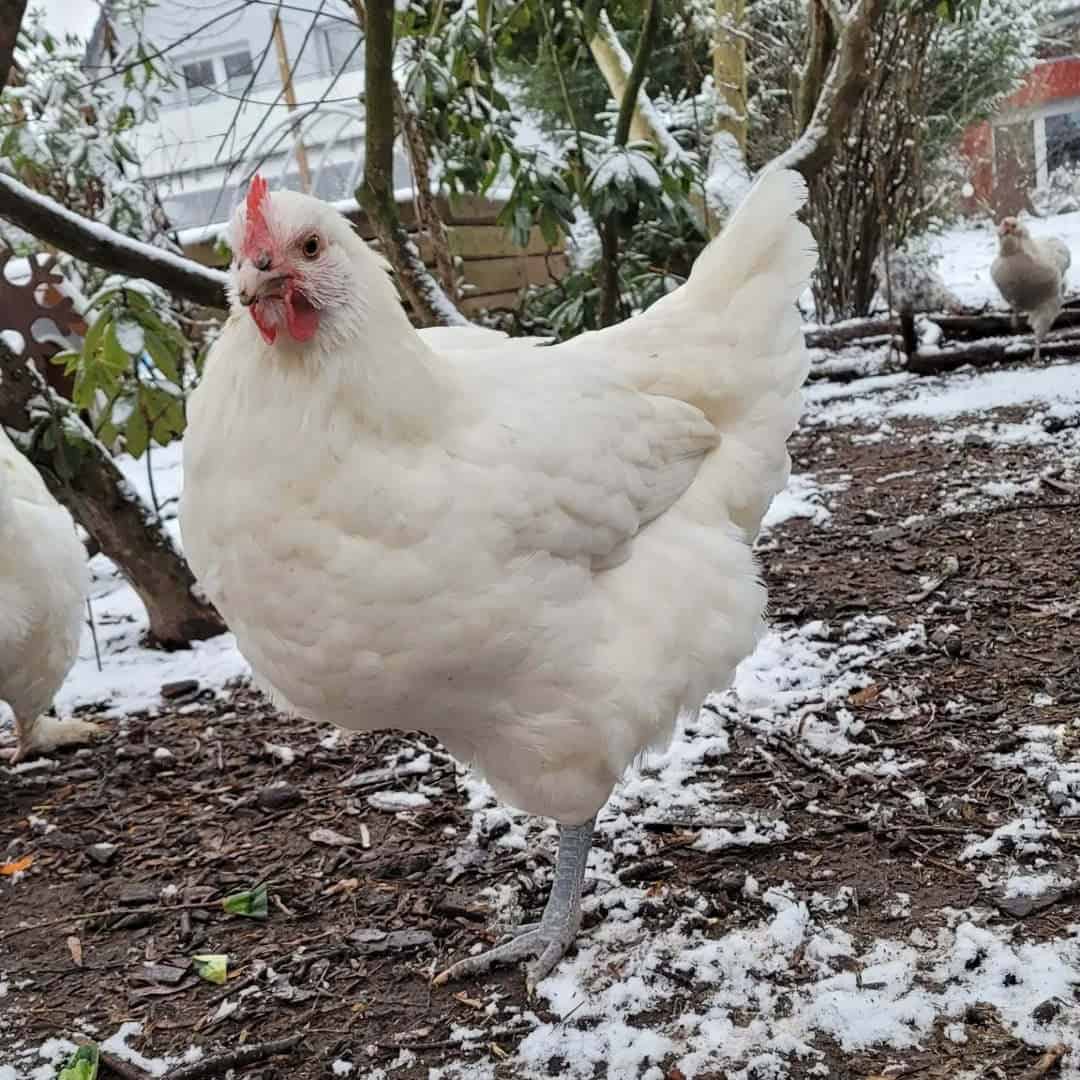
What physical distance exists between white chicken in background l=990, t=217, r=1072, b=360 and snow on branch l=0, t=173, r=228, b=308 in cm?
512

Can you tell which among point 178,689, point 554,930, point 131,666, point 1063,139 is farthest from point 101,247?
point 1063,139

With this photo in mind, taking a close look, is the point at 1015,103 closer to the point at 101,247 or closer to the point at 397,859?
the point at 101,247

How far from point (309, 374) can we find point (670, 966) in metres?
1.15

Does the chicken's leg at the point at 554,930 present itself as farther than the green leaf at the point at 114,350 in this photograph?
No

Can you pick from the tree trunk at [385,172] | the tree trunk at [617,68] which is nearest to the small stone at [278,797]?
the tree trunk at [385,172]

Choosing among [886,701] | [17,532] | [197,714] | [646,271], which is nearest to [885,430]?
[646,271]

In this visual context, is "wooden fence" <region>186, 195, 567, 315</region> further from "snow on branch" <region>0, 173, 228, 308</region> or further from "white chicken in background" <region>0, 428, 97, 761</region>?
"white chicken in background" <region>0, 428, 97, 761</region>

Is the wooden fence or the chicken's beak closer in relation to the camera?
the chicken's beak

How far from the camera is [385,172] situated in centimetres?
271

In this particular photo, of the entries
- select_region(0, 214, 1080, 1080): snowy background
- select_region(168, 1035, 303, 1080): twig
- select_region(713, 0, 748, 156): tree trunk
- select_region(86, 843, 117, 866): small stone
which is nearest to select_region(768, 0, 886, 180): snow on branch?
select_region(0, 214, 1080, 1080): snowy background

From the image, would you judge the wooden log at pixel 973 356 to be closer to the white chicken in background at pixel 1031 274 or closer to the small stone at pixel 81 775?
the white chicken in background at pixel 1031 274

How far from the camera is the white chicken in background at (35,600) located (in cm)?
251

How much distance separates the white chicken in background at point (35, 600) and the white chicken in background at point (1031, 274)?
5494 millimetres

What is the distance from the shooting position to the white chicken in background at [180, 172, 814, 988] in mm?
1357
